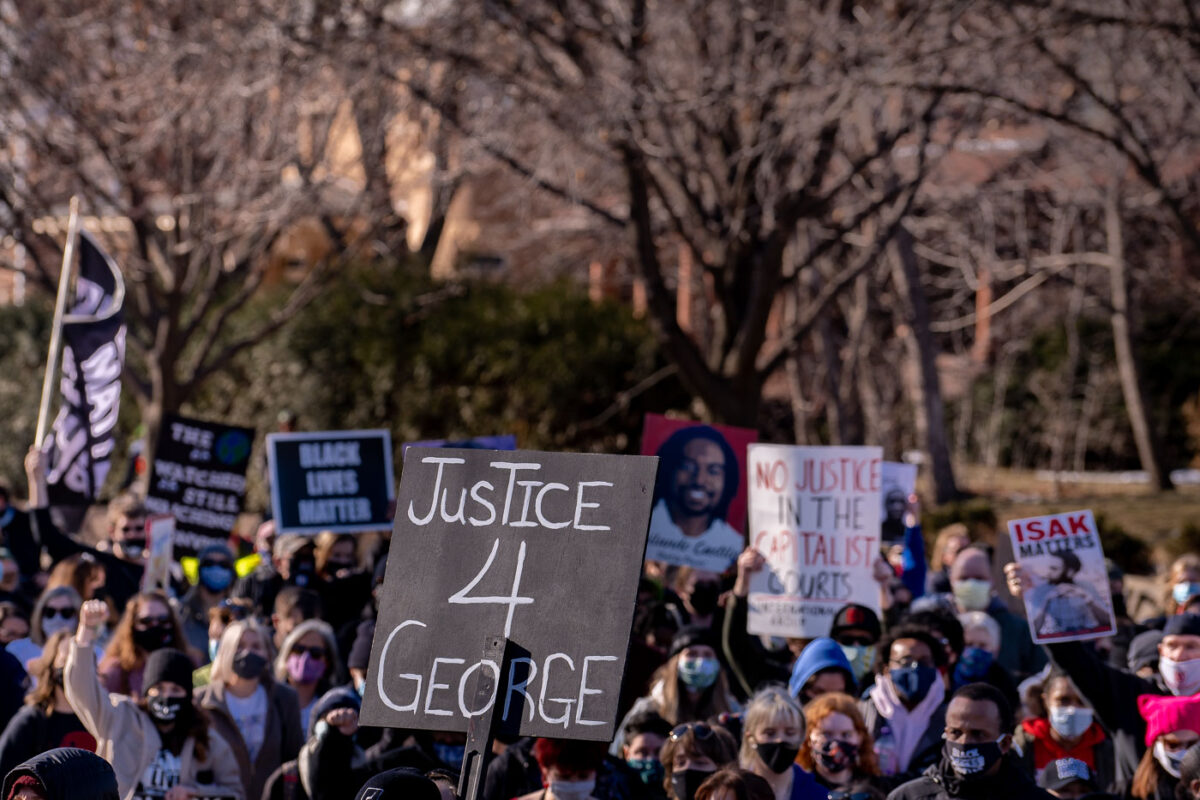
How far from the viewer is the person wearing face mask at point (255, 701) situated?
20.8ft

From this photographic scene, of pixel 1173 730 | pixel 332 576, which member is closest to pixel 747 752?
pixel 1173 730

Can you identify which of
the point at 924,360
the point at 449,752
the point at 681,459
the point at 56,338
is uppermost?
the point at 924,360

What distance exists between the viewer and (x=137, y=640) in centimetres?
675

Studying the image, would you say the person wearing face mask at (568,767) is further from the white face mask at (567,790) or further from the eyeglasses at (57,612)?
the eyeglasses at (57,612)

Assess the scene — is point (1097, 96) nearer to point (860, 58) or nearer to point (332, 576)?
point (860, 58)

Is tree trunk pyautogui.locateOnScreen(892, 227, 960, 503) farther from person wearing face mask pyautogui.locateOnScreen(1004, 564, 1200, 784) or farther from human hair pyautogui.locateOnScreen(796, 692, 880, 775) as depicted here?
human hair pyautogui.locateOnScreen(796, 692, 880, 775)

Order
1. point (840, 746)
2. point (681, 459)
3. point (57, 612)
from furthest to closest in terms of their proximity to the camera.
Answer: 1. point (681, 459)
2. point (57, 612)
3. point (840, 746)

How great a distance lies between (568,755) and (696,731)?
0.53 metres

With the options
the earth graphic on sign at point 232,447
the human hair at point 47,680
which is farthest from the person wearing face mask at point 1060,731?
the earth graphic on sign at point 232,447

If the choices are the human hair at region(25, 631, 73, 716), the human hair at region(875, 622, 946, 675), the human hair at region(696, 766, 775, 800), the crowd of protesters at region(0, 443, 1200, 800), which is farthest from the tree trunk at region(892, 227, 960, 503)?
the human hair at region(696, 766, 775, 800)

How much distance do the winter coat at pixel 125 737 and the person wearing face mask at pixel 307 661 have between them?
897mm

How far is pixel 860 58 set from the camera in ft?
37.7

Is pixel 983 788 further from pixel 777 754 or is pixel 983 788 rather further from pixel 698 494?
pixel 698 494

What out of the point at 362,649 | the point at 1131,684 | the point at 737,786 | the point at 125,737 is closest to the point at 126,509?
the point at 362,649
